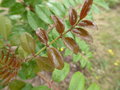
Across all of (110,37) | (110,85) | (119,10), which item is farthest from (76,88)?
(119,10)

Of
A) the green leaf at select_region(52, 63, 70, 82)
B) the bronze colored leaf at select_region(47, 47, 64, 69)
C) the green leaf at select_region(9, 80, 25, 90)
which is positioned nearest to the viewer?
the bronze colored leaf at select_region(47, 47, 64, 69)

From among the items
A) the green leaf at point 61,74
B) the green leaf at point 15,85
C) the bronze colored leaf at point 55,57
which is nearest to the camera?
the bronze colored leaf at point 55,57

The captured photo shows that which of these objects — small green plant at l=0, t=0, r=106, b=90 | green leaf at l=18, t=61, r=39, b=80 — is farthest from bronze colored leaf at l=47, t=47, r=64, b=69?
green leaf at l=18, t=61, r=39, b=80

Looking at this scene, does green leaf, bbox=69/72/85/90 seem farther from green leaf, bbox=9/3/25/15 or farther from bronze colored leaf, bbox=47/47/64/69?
green leaf, bbox=9/3/25/15

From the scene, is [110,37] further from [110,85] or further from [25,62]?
[25,62]

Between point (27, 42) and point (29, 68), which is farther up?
point (27, 42)

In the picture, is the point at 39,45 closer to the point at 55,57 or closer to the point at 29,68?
the point at 29,68

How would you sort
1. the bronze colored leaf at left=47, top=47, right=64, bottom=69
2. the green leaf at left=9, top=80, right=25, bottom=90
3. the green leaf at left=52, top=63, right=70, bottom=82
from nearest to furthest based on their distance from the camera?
the bronze colored leaf at left=47, top=47, right=64, bottom=69 → the green leaf at left=9, top=80, right=25, bottom=90 → the green leaf at left=52, top=63, right=70, bottom=82

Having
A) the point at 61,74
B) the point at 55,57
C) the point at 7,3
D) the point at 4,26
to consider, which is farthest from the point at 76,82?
the point at 7,3

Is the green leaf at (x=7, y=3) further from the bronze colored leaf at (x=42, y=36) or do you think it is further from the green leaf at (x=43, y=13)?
the bronze colored leaf at (x=42, y=36)

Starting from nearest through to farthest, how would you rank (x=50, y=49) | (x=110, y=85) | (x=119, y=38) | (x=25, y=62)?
(x=50, y=49) → (x=25, y=62) → (x=110, y=85) → (x=119, y=38)

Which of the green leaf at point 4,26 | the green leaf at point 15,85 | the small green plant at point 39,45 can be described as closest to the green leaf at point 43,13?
the small green plant at point 39,45
